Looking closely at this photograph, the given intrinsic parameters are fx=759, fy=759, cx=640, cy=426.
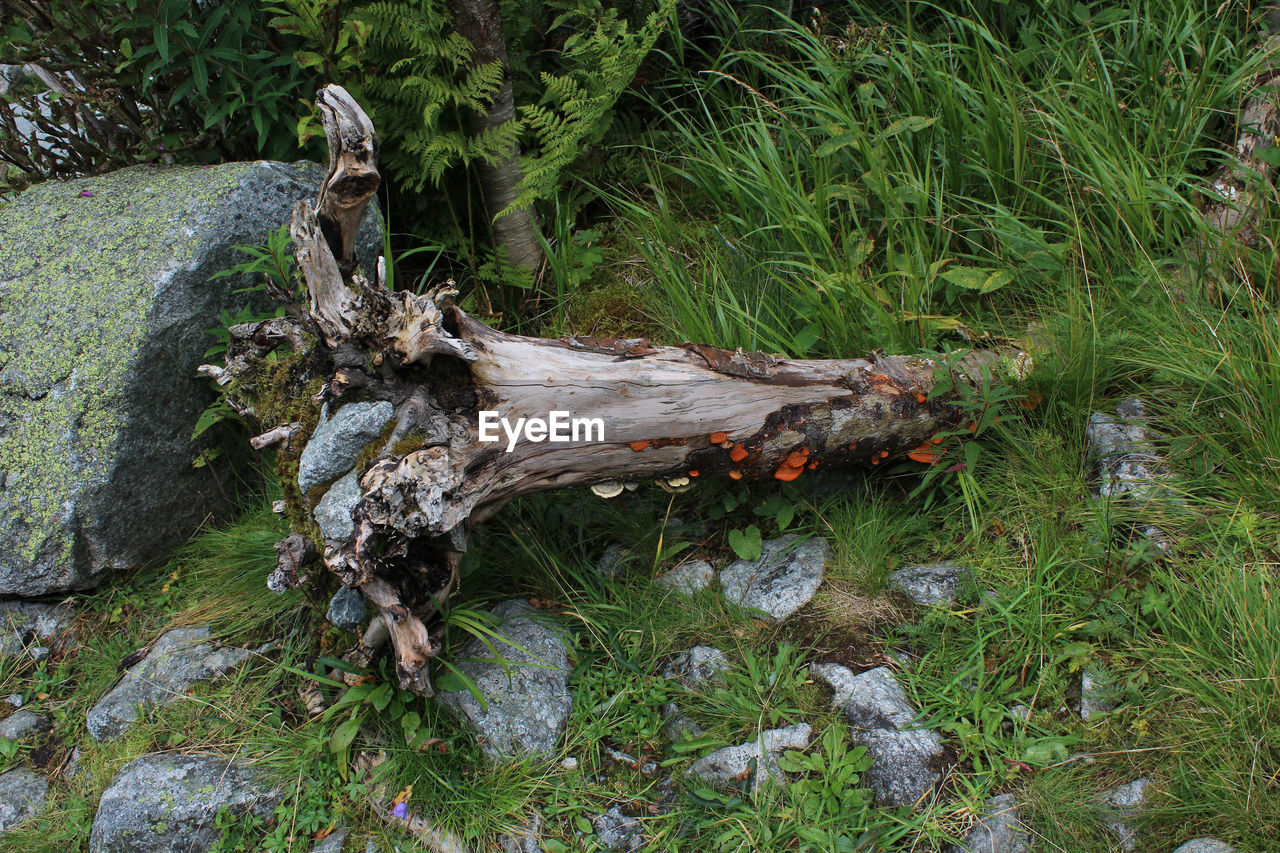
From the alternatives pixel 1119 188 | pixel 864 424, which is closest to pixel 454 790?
pixel 864 424

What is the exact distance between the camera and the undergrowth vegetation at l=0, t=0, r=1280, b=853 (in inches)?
89.0

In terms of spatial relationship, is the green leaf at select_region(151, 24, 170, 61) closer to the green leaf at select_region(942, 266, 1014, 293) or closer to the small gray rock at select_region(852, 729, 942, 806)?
the green leaf at select_region(942, 266, 1014, 293)

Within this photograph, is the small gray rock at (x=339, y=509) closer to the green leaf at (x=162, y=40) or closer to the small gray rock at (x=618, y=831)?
the small gray rock at (x=618, y=831)

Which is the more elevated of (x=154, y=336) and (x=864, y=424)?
(x=154, y=336)

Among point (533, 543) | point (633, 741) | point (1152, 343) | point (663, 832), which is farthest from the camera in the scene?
point (533, 543)

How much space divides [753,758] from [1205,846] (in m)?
1.18

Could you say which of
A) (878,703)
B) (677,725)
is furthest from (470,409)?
(878,703)

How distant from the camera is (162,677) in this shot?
9.46 feet

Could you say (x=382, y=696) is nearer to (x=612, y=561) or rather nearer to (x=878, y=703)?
(x=612, y=561)

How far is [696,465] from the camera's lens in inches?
109

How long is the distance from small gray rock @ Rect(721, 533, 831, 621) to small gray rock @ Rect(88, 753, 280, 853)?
176cm

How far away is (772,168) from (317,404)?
228 centimetres

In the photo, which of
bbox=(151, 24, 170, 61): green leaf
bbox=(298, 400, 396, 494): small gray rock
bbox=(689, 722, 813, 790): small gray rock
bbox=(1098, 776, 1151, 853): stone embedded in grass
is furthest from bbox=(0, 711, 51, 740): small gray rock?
bbox=(1098, 776, 1151, 853): stone embedded in grass

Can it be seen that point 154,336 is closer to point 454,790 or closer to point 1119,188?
point 454,790
